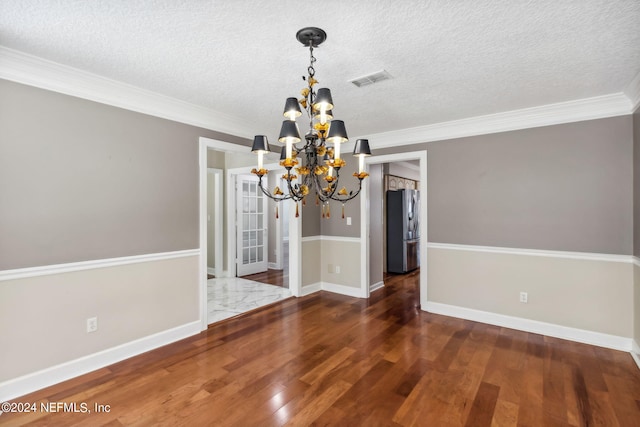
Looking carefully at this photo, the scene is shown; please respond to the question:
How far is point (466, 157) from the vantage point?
3896 millimetres

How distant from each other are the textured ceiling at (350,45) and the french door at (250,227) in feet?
10.3

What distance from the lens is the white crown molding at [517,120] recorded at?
3.05 meters

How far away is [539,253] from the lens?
3.44 m

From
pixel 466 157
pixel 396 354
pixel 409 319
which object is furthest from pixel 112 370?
pixel 466 157

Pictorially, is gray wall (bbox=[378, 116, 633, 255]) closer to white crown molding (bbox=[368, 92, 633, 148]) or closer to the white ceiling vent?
white crown molding (bbox=[368, 92, 633, 148])

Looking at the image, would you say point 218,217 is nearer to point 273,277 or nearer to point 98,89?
point 273,277

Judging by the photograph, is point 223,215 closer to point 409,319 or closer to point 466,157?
point 409,319

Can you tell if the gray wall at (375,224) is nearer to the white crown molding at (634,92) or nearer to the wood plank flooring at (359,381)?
the wood plank flooring at (359,381)

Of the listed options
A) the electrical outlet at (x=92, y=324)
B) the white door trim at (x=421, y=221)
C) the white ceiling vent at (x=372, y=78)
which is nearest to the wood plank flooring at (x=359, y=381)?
the electrical outlet at (x=92, y=324)

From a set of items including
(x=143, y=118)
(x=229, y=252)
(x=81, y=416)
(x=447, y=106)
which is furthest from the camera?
(x=229, y=252)

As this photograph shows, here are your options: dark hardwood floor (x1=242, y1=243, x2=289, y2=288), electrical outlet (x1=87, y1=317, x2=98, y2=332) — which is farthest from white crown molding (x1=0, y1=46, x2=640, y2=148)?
dark hardwood floor (x1=242, y1=243, x2=289, y2=288)

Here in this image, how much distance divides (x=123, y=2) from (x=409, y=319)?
403 cm

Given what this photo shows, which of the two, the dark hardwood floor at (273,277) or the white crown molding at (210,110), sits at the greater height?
the white crown molding at (210,110)

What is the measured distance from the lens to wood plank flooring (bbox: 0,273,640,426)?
6.69ft
